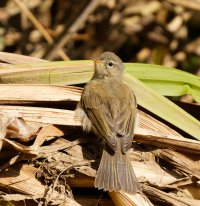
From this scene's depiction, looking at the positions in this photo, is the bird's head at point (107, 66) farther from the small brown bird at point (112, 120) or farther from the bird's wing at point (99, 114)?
the bird's wing at point (99, 114)

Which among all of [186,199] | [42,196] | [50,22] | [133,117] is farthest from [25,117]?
[50,22]

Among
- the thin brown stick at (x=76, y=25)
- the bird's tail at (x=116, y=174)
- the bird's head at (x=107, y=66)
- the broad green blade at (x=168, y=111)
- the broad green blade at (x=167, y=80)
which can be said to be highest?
the thin brown stick at (x=76, y=25)

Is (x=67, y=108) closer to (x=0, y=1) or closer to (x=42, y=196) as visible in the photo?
(x=42, y=196)

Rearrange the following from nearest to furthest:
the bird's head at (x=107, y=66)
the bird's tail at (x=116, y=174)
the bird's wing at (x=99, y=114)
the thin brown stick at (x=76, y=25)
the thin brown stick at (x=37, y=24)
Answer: the bird's tail at (x=116, y=174) < the bird's wing at (x=99, y=114) < the bird's head at (x=107, y=66) < the thin brown stick at (x=76, y=25) < the thin brown stick at (x=37, y=24)

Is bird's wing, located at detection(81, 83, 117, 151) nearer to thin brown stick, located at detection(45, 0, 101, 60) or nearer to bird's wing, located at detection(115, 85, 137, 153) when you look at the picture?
bird's wing, located at detection(115, 85, 137, 153)

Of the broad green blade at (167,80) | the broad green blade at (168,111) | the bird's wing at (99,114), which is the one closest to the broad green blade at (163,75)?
the broad green blade at (167,80)

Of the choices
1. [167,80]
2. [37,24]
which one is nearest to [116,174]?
[167,80]
